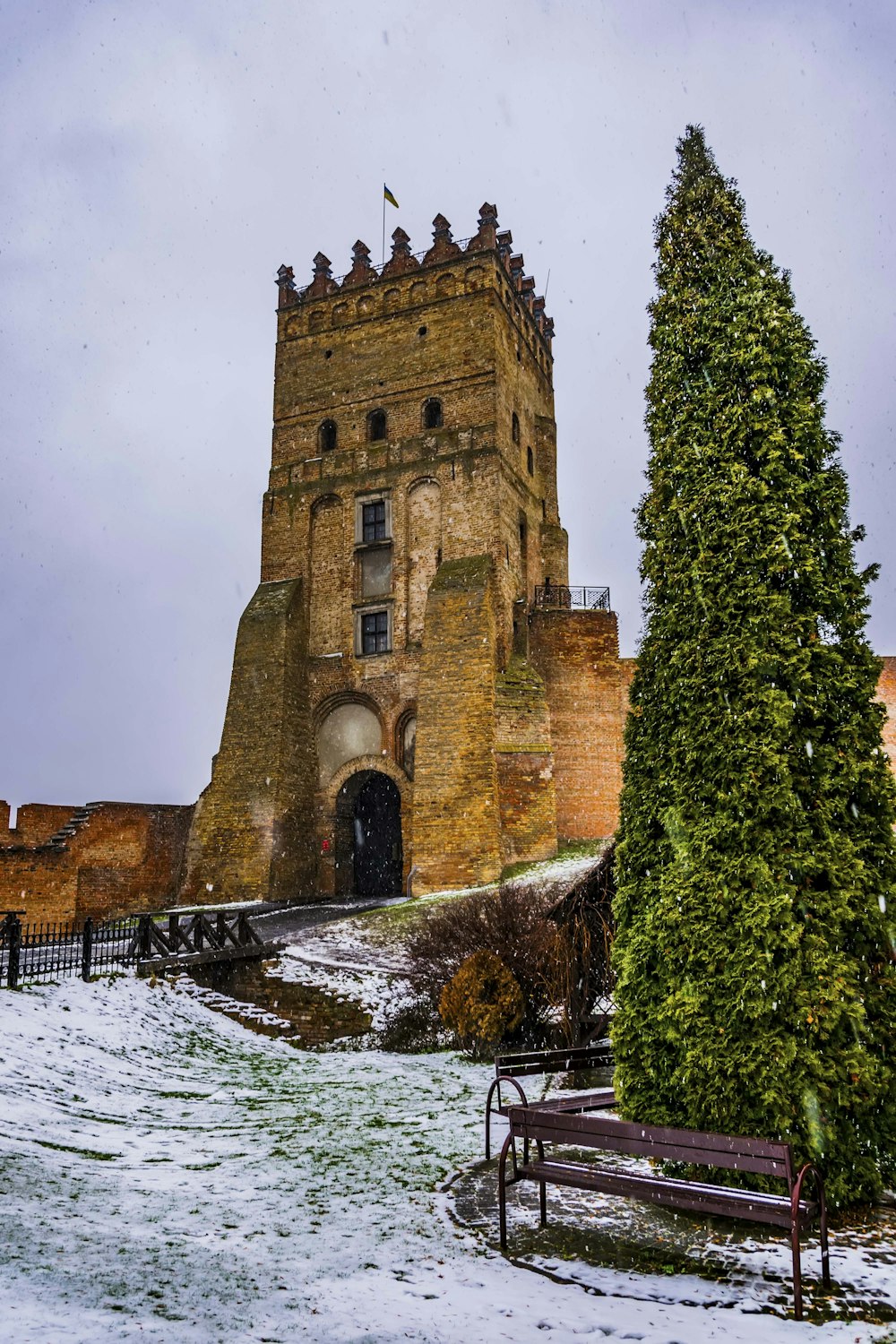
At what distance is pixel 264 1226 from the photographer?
5430 millimetres

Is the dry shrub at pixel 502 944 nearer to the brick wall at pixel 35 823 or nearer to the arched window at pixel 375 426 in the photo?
the brick wall at pixel 35 823

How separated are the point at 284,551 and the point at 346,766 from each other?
6577 millimetres

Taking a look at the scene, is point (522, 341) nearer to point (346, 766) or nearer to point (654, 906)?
point (346, 766)

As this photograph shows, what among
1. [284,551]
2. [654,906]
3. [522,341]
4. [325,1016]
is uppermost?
[522,341]

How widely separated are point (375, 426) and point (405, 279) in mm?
4420

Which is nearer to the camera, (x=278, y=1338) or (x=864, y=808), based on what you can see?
(x=278, y=1338)

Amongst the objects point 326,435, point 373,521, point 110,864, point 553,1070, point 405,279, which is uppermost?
point 405,279

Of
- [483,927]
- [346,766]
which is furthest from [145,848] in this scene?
[483,927]

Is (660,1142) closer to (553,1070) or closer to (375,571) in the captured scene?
(553,1070)

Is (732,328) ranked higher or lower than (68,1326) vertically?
higher

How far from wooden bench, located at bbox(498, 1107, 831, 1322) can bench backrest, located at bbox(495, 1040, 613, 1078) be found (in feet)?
3.88

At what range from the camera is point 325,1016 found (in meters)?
14.7

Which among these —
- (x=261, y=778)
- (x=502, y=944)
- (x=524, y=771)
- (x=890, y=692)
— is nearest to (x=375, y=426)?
(x=261, y=778)

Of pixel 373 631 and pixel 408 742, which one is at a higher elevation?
pixel 373 631
